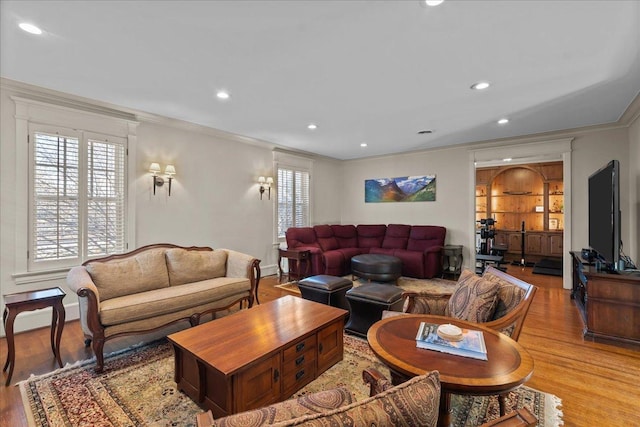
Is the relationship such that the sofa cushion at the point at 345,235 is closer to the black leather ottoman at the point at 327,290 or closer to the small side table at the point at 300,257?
the small side table at the point at 300,257

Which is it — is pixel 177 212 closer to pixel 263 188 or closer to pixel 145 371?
pixel 263 188

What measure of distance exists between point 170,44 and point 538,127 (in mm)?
5182

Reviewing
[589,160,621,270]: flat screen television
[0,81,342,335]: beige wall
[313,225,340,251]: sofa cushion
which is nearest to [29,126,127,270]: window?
[0,81,342,335]: beige wall

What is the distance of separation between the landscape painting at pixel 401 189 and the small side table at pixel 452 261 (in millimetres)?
1187

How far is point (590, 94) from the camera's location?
3283 mm

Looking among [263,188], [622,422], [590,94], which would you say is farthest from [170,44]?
[590,94]

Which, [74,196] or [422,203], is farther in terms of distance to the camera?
[422,203]

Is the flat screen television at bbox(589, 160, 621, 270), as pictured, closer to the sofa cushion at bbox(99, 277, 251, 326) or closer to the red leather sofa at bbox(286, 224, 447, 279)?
the red leather sofa at bbox(286, 224, 447, 279)

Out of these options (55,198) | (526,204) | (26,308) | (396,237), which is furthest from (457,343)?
(526,204)

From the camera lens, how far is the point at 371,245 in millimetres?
6480

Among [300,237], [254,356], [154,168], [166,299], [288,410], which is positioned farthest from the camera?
[300,237]

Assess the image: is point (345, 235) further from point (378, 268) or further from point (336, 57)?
point (336, 57)

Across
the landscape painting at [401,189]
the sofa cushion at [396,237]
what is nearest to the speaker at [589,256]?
the landscape painting at [401,189]

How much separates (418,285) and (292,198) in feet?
10.2
